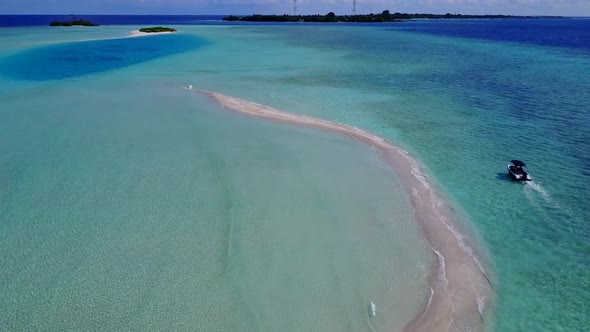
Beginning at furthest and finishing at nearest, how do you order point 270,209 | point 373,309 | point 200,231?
point 270,209 → point 200,231 → point 373,309

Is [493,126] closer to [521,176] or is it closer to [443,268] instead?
[521,176]

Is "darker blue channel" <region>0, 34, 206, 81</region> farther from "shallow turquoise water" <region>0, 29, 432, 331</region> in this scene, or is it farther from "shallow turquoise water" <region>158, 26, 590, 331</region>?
"shallow turquoise water" <region>0, 29, 432, 331</region>

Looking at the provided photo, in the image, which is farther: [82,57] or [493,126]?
[82,57]

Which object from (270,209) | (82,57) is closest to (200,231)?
(270,209)

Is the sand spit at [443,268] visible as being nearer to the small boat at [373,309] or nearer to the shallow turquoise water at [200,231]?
the shallow turquoise water at [200,231]

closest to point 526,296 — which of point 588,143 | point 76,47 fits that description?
point 588,143

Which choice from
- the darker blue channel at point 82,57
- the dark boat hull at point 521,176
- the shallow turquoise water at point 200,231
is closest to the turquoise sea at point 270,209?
the shallow turquoise water at point 200,231

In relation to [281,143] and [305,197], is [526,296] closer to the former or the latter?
[305,197]
